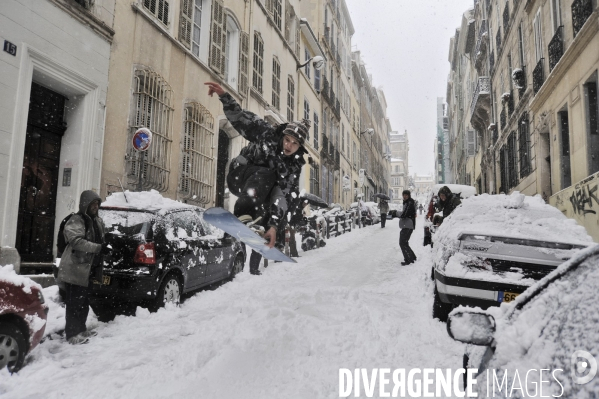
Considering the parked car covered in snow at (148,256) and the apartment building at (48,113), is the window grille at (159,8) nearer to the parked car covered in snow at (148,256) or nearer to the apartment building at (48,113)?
the apartment building at (48,113)

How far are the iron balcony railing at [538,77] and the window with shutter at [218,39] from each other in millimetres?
10454

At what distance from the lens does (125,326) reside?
17.1ft

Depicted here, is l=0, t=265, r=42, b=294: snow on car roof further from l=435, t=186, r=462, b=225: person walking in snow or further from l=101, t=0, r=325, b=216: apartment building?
l=435, t=186, r=462, b=225: person walking in snow

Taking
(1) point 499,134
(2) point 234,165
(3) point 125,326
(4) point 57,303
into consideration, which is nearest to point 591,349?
(2) point 234,165

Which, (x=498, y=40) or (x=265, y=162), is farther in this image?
(x=498, y=40)

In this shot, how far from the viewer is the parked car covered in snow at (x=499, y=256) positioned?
452 cm

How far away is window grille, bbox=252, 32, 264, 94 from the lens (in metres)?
17.4

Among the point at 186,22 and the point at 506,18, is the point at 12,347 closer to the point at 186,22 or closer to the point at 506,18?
the point at 186,22

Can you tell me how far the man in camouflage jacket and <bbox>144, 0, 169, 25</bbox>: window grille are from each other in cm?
790

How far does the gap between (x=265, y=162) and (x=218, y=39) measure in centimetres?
1102

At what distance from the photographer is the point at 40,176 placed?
28.7ft

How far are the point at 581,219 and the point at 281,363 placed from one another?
30.1 feet

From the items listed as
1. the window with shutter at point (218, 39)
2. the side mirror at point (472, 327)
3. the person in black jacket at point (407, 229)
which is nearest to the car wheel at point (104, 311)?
the side mirror at point (472, 327)

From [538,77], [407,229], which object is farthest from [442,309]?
[538,77]
